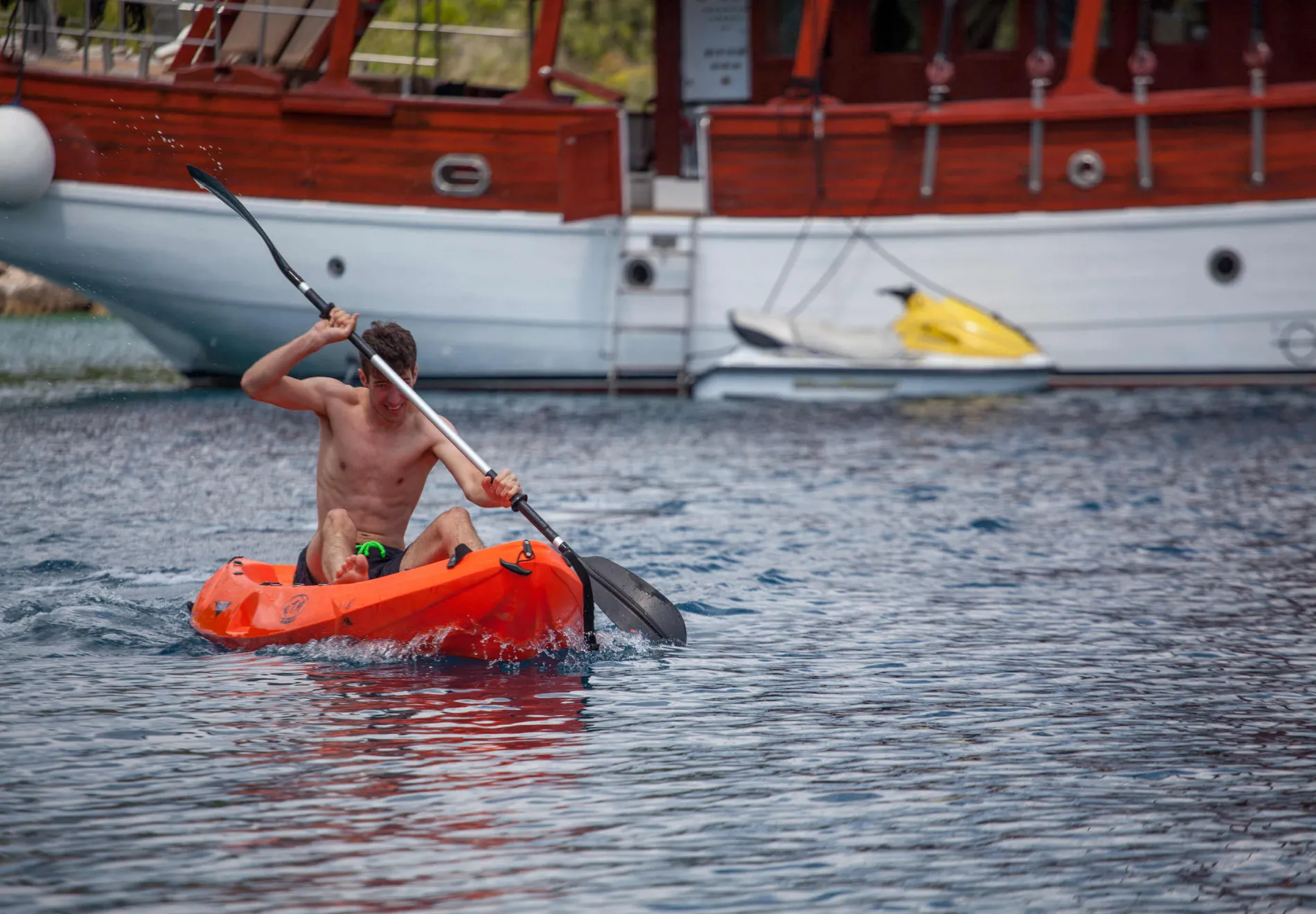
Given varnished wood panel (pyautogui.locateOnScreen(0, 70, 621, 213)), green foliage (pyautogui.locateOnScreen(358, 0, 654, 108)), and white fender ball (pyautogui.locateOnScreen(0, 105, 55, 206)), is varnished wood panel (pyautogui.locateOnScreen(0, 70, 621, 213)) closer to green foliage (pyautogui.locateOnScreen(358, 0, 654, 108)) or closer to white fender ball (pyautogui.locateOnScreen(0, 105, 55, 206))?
white fender ball (pyautogui.locateOnScreen(0, 105, 55, 206))

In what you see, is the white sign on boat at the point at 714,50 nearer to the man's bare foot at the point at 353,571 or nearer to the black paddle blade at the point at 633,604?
the black paddle blade at the point at 633,604

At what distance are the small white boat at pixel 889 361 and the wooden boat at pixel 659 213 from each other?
476 mm

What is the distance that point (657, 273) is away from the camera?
17094 millimetres

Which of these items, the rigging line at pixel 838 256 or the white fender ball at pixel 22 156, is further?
the rigging line at pixel 838 256

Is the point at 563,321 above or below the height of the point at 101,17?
below

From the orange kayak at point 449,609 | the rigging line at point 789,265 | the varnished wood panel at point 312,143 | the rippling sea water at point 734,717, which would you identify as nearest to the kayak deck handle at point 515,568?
the orange kayak at point 449,609

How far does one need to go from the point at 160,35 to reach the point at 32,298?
1558 centimetres

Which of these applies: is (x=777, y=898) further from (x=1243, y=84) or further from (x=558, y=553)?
(x=1243, y=84)

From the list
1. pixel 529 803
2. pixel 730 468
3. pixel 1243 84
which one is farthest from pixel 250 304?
pixel 529 803

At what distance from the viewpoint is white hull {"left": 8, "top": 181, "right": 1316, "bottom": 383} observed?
1659cm

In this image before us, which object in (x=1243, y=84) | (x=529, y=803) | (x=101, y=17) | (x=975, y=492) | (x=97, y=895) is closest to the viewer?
(x=97, y=895)

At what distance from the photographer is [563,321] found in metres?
17.1

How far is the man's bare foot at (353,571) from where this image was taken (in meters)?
6.83

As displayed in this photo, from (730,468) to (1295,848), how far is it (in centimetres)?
801
